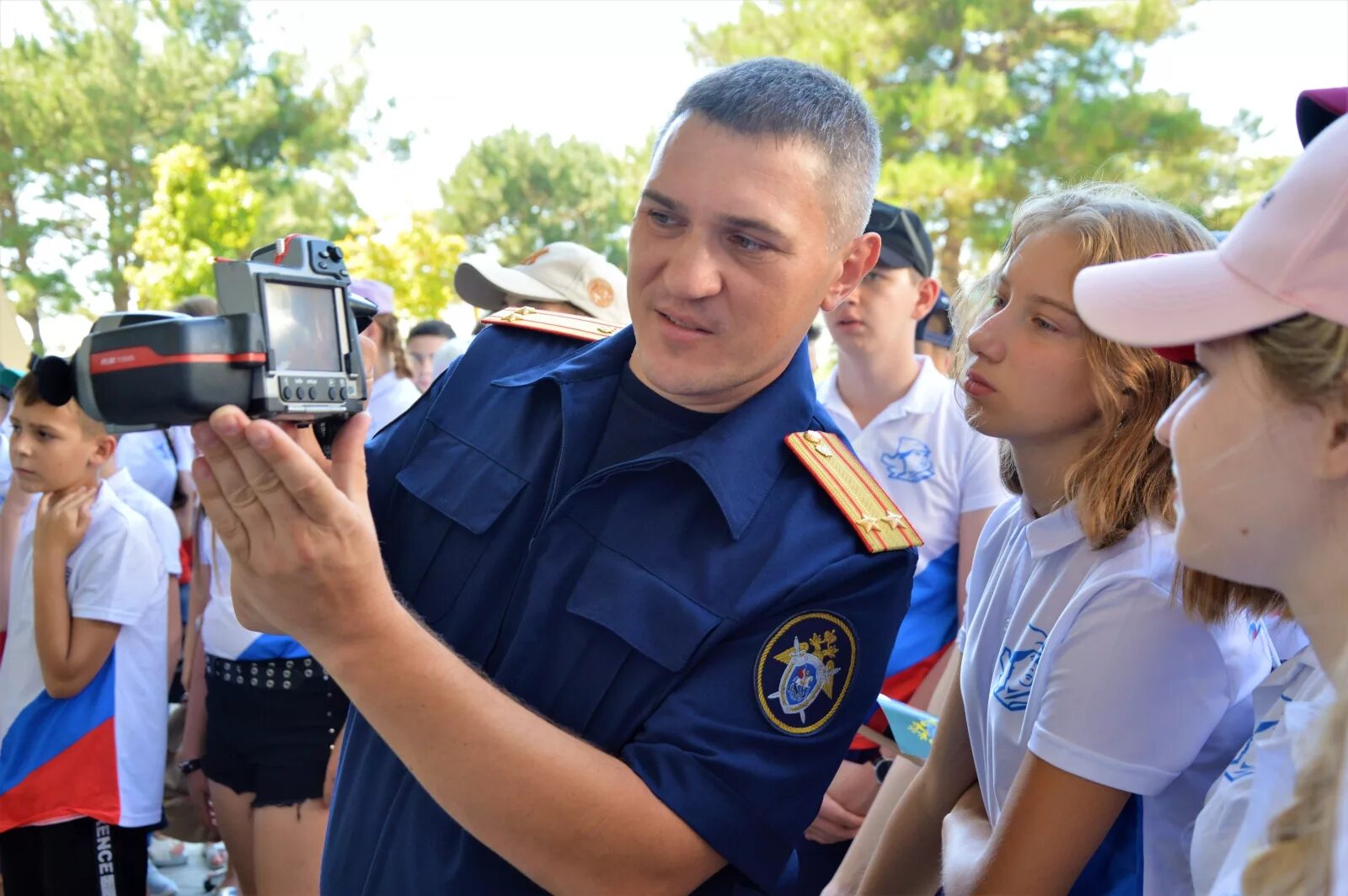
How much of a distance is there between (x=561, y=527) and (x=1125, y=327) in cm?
69

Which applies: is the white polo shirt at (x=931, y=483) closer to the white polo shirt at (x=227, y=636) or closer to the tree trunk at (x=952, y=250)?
the white polo shirt at (x=227, y=636)

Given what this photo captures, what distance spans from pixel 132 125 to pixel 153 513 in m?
22.2

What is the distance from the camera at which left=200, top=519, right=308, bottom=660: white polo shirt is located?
2893mm

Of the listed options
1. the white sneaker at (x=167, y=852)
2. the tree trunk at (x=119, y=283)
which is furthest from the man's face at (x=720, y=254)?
the tree trunk at (x=119, y=283)

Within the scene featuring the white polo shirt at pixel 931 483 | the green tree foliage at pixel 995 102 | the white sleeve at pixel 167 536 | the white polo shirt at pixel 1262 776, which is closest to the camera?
the white polo shirt at pixel 1262 776

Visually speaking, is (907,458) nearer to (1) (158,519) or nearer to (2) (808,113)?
(2) (808,113)

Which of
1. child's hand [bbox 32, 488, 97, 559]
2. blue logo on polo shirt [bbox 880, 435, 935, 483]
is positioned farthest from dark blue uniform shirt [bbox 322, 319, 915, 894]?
child's hand [bbox 32, 488, 97, 559]

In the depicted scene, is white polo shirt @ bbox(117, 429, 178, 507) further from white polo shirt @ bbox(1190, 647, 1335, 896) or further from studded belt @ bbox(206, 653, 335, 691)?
white polo shirt @ bbox(1190, 647, 1335, 896)

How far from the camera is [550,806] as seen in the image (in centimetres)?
118

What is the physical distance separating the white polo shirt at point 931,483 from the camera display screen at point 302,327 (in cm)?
180

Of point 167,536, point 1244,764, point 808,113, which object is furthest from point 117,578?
point 1244,764

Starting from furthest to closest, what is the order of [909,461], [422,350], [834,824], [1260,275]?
[422,350] → [909,461] → [834,824] → [1260,275]

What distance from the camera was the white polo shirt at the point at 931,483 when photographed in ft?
9.25

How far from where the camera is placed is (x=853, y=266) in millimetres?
1645
